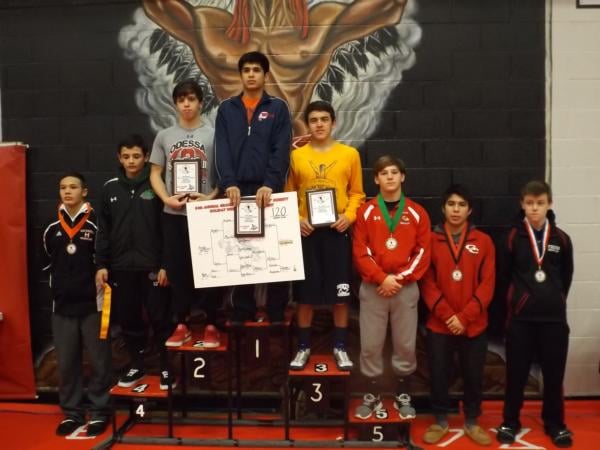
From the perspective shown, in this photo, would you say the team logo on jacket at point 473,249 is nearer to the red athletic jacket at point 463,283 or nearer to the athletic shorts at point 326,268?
the red athletic jacket at point 463,283

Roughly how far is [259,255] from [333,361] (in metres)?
0.81

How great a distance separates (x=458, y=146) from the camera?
3346 mm

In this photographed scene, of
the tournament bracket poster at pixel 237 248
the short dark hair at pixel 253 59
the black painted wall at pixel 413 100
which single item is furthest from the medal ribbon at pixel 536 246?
the short dark hair at pixel 253 59

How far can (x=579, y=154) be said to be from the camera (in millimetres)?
3316

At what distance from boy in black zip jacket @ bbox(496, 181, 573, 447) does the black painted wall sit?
0.48 metres

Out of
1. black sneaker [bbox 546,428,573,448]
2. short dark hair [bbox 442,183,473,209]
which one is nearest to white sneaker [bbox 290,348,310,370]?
short dark hair [bbox 442,183,473,209]

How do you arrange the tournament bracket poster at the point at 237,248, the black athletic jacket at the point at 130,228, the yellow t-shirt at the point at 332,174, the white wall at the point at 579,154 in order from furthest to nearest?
the white wall at the point at 579,154 < the black athletic jacket at the point at 130,228 < the yellow t-shirt at the point at 332,174 < the tournament bracket poster at the point at 237,248

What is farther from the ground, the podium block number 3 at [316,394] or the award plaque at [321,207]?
the award plaque at [321,207]

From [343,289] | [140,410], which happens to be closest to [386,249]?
[343,289]

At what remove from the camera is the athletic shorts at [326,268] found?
2.85m

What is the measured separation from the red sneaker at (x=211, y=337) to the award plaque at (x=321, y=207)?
90 cm

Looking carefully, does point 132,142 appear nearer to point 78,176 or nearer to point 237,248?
point 78,176

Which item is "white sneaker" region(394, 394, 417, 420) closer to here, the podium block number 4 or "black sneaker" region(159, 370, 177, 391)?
"black sneaker" region(159, 370, 177, 391)

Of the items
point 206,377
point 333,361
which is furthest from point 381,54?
point 206,377
